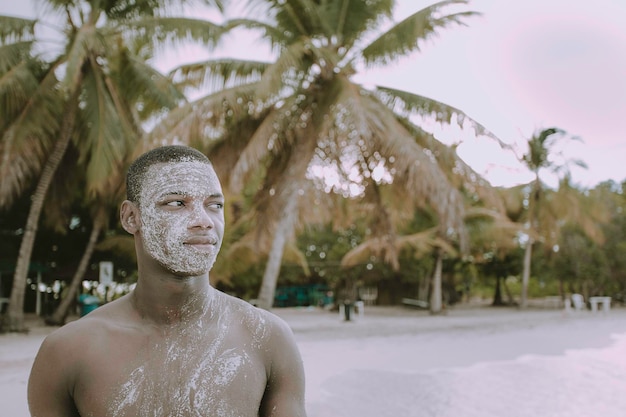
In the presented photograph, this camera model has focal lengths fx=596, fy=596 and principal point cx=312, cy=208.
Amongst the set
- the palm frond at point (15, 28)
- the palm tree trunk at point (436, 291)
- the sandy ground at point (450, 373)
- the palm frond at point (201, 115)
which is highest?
the palm frond at point (15, 28)

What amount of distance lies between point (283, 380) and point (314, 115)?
487 inches

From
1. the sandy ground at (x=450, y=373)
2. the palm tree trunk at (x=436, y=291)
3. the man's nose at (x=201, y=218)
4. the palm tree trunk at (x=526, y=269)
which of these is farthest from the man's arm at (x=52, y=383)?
the palm tree trunk at (x=526, y=269)

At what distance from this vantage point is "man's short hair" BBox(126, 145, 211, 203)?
1.70 metres

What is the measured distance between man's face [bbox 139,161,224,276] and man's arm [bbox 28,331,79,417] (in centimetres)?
34

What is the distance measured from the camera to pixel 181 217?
164cm

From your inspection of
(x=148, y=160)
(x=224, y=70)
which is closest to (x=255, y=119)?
(x=224, y=70)

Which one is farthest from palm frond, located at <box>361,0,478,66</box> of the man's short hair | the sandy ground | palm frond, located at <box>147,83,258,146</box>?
the man's short hair

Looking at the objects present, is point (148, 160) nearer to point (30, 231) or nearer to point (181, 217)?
point (181, 217)

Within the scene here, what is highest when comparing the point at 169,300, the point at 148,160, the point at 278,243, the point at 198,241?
the point at 278,243

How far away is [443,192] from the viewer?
12039mm

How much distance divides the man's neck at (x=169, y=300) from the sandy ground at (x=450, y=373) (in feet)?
15.8

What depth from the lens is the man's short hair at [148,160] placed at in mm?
1695

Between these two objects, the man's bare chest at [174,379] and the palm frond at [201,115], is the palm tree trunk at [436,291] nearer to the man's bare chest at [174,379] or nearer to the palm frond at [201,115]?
the palm frond at [201,115]

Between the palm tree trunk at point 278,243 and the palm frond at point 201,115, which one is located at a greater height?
the palm frond at point 201,115
